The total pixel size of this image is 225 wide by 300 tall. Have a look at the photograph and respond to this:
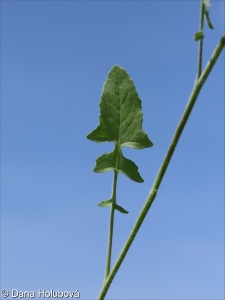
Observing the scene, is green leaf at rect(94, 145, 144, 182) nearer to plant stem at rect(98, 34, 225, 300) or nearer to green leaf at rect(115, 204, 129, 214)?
green leaf at rect(115, 204, 129, 214)

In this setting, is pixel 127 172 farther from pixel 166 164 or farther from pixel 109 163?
pixel 166 164

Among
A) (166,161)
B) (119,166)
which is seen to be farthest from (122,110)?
(166,161)

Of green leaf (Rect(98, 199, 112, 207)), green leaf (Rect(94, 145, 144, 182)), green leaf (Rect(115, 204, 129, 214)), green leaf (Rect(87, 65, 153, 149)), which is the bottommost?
Result: green leaf (Rect(115, 204, 129, 214))

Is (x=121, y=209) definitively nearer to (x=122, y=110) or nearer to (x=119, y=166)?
(x=119, y=166)

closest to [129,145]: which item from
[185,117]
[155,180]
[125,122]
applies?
[125,122]

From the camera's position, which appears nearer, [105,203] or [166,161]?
[166,161]

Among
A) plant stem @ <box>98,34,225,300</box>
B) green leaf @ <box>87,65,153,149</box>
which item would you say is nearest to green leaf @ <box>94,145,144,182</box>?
green leaf @ <box>87,65,153,149</box>
